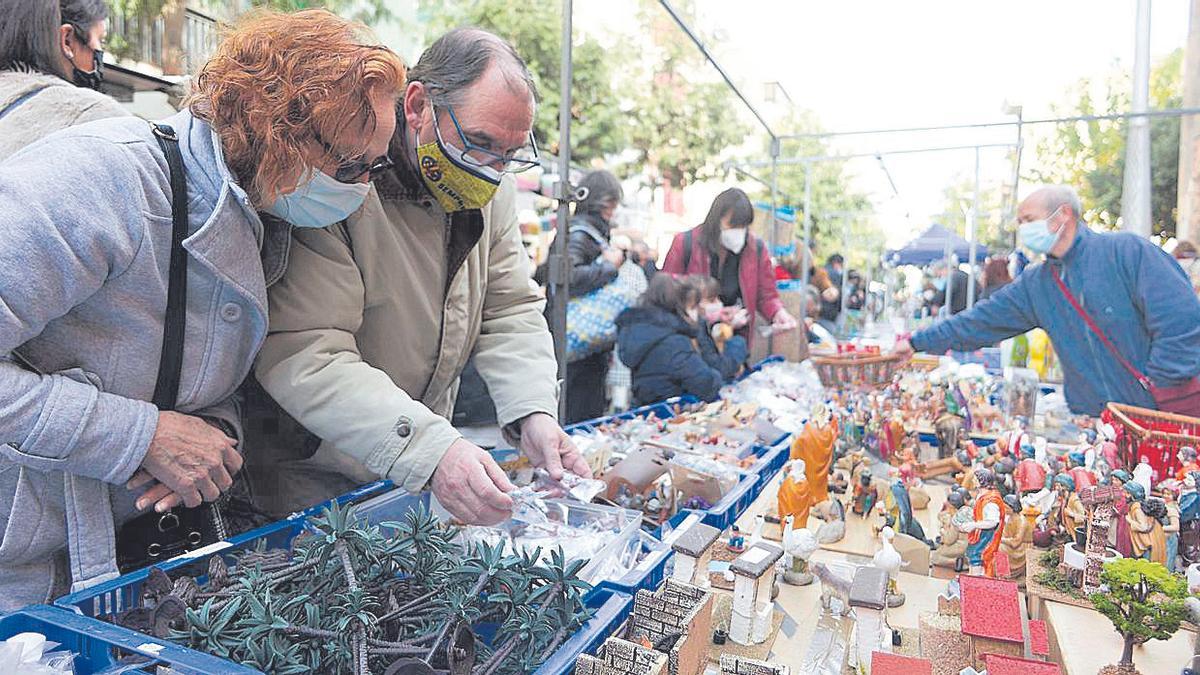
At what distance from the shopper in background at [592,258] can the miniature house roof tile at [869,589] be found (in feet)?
8.28

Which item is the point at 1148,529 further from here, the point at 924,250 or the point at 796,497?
the point at 924,250

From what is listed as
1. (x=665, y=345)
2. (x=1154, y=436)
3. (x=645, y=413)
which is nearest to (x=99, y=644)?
(x=645, y=413)

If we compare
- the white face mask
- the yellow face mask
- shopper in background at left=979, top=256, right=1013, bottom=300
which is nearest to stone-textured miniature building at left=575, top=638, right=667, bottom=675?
the yellow face mask

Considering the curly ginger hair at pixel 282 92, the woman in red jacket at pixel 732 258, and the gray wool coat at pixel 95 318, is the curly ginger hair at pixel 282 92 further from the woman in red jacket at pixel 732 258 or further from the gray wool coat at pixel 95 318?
the woman in red jacket at pixel 732 258

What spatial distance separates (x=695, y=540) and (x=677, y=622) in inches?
8.2

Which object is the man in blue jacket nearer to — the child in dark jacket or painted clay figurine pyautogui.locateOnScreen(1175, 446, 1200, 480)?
the child in dark jacket

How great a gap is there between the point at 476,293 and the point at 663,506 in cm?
60

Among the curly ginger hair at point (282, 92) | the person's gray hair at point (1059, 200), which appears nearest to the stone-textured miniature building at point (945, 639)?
the curly ginger hair at point (282, 92)

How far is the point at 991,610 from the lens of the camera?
1.18m

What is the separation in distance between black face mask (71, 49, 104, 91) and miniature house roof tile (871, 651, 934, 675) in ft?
5.70

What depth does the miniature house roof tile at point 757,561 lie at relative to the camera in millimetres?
1213

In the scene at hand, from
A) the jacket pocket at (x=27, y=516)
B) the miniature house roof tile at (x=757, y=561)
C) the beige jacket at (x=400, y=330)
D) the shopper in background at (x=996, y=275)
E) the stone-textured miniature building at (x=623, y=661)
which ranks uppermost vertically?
the shopper in background at (x=996, y=275)

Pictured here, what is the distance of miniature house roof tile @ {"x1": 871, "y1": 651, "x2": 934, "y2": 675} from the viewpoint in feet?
3.35

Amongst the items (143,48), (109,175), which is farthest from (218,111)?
(143,48)
